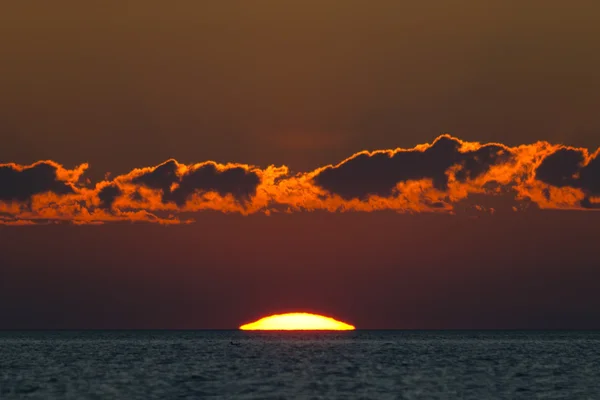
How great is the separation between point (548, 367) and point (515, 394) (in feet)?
147

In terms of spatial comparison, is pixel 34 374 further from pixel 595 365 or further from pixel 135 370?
pixel 595 365

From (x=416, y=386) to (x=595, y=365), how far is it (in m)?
49.6

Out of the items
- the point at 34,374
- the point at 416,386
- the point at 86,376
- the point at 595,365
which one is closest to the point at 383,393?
the point at 416,386

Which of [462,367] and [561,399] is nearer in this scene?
[561,399]

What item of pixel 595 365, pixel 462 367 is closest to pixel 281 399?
pixel 462 367

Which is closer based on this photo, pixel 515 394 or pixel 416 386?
pixel 515 394

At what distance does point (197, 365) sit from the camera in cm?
13638

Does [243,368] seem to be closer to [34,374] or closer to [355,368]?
[355,368]

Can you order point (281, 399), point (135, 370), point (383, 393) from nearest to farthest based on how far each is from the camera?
point (281, 399) → point (383, 393) → point (135, 370)

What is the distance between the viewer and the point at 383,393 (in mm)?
90125

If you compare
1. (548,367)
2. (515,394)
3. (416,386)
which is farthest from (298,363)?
(515,394)

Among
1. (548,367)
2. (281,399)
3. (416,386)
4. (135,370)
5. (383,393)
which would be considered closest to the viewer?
(281,399)

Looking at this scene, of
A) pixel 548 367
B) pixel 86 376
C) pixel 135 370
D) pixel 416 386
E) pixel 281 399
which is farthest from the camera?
pixel 548 367

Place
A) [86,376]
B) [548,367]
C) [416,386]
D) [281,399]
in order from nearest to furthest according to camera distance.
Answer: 1. [281,399]
2. [416,386]
3. [86,376]
4. [548,367]
